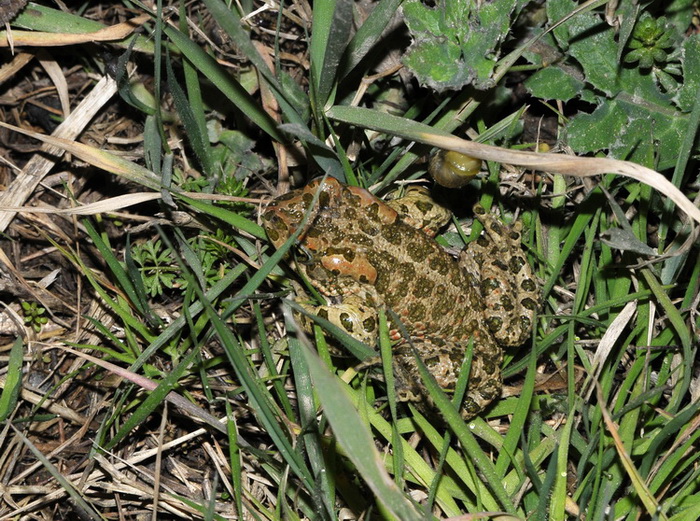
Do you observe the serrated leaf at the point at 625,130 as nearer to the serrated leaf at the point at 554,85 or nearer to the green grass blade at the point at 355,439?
the serrated leaf at the point at 554,85

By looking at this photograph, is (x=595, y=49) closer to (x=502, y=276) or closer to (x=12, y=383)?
(x=502, y=276)

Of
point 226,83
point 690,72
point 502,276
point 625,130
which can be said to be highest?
point 690,72

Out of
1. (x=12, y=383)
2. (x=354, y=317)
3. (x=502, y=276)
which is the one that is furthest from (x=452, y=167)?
(x=12, y=383)

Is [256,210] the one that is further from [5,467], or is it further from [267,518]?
[5,467]

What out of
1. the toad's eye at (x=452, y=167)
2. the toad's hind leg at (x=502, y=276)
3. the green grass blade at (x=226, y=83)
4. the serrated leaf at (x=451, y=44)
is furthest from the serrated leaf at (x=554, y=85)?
the green grass blade at (x=226, y=83)

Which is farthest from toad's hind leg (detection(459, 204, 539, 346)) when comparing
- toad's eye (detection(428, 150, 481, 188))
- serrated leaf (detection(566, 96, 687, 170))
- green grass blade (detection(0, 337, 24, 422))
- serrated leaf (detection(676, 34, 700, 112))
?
green grass blade (detection(0, 337, 24, 422))

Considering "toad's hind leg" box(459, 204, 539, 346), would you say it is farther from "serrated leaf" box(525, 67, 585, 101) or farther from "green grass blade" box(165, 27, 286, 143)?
"green grass blade" box(165, 27, 286, 143)

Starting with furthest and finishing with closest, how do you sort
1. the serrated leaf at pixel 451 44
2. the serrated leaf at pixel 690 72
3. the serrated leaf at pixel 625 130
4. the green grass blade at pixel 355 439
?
the serrated leaf at pixel 625 130, the serrated leaf at pixel 690 72, the serrated leaf at pixel 451 44, the green grass blade at pixel 355 439

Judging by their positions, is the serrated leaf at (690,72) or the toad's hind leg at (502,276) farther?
the toad's hind leg at (502,276)

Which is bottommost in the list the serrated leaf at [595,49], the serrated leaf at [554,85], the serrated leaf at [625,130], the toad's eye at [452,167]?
the toad's eye at [452,167]
